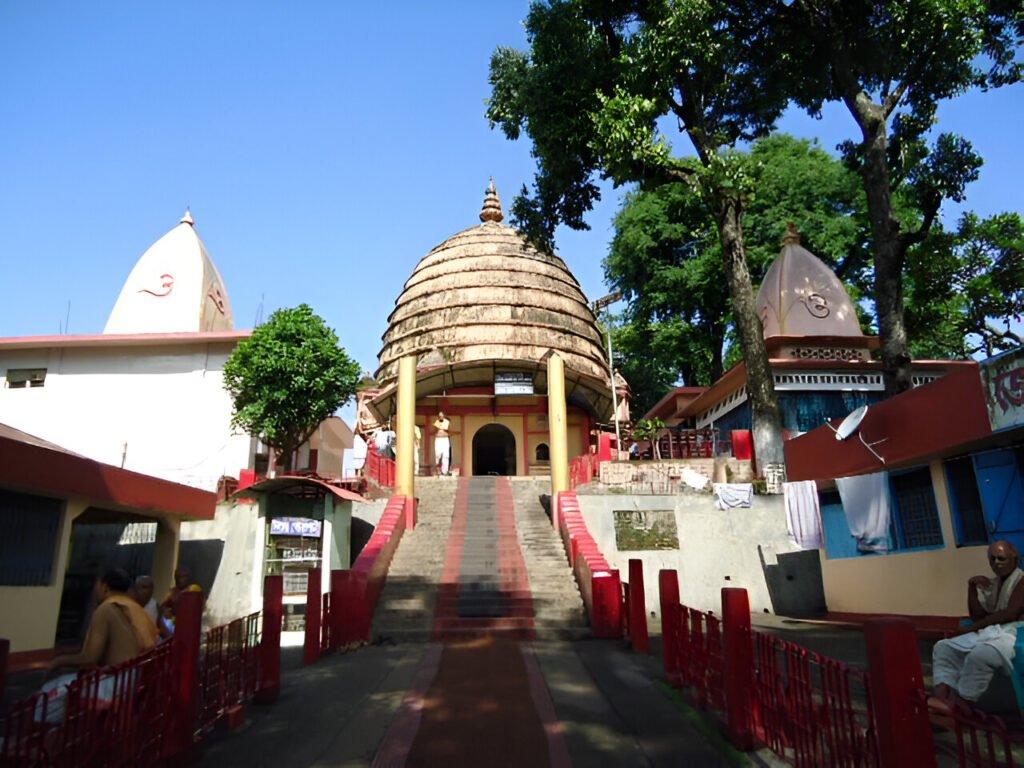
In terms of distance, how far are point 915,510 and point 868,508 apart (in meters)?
0.58

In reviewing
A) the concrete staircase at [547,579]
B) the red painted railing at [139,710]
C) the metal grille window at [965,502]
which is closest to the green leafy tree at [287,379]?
the concrete staircase at [547,579]

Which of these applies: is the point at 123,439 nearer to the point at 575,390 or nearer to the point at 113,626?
the point at 575,390

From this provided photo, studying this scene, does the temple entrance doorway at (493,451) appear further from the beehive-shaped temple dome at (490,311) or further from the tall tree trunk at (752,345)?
the tall tree trunk at (752,345)

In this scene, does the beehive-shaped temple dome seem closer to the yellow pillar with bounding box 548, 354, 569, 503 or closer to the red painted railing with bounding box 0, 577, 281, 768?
the yellow pillar with bounding box 548, 354, 569, 503

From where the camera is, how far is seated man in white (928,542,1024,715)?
4309mm

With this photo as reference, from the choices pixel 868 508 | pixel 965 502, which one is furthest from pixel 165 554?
pixel 965 502

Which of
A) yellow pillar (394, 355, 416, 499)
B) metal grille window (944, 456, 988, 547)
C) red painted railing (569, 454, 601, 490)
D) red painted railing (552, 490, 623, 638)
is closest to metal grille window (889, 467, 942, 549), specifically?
metal grille window (944, 456, 988, 547)

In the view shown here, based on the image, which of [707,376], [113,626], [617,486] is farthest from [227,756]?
[707,376]

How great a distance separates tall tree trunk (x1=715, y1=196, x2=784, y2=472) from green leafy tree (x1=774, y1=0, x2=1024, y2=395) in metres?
2.27

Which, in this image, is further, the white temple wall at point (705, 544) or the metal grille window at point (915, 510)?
the white temple wall at point (705, 544)

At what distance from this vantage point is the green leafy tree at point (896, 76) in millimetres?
11758

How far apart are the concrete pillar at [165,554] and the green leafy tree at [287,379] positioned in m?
5.80

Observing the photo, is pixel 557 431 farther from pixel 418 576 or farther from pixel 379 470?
pixel 418 576

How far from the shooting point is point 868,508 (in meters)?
10.1
